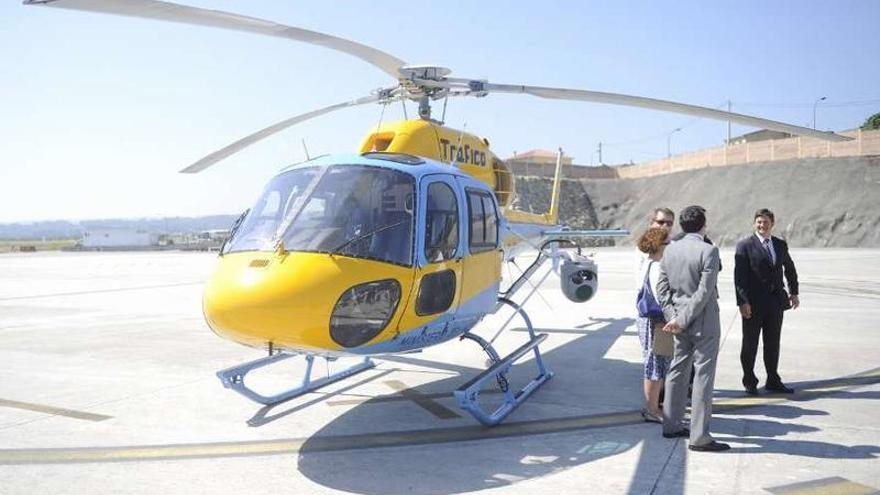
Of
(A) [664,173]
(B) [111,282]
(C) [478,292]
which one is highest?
(A) [664,173]

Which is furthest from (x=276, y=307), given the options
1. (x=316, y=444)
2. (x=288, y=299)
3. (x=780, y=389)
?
(x=780, y=389)

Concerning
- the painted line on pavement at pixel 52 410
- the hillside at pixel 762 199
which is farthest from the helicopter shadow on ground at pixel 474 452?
the hillside at pixel 762 199

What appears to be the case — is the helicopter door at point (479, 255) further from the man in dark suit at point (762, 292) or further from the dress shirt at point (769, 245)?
the dress shirt at point (769, 245)

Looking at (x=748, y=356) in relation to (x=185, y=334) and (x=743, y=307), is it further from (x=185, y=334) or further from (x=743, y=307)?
(x=185, y=334)

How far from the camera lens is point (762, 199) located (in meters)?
54.9

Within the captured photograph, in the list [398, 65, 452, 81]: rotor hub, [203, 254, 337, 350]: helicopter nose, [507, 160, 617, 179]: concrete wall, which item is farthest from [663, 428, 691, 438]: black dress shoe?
[507, 160, 617, 179]: concrete wall

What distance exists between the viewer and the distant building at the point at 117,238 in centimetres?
7156

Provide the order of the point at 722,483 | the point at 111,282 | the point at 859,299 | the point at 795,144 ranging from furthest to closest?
the point at 795,144
the point at 111,282
the point at 859,299
the point at 722,483

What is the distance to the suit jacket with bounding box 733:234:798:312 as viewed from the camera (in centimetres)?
686

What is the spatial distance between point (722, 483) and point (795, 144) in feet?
200

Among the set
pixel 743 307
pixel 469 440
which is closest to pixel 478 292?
pixel 469 440

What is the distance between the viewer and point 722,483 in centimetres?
444

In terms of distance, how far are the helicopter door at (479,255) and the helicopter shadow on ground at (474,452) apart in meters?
1.04

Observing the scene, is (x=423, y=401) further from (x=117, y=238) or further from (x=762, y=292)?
(x=117, y=238)
